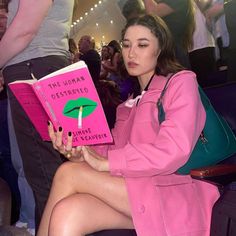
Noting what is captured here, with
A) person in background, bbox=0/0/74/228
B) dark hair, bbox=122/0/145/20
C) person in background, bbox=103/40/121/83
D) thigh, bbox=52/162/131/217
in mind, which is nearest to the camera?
thigh, bbox=52/162/131/217

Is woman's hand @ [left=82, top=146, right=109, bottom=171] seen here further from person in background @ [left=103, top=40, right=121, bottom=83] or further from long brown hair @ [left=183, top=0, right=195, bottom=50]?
person in background @ [left=103, top=40, right=121, bottom=83]

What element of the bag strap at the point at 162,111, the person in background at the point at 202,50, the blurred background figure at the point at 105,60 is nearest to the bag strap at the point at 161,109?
the bag strap at the point at 162,111

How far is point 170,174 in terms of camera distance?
1.49 meters

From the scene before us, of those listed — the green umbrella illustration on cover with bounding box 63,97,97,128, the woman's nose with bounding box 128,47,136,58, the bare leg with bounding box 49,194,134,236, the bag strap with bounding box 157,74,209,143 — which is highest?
the woman's nose with bounding box 128,47,136,58

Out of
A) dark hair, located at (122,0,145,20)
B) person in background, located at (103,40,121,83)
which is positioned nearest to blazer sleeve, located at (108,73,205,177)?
dark hair, located at (122,0,145,20)

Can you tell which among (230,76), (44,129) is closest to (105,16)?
(230,76)

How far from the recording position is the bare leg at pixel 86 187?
149cm

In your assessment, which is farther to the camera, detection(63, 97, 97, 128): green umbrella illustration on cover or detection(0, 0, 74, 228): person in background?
detection(0, 0, 74, 228): person in background

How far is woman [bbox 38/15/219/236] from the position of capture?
1388 millimetres

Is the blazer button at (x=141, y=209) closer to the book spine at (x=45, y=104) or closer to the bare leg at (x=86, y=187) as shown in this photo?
the bare leg at (x=86, y=187)

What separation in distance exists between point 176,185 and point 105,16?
261 inches

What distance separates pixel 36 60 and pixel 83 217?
72cm

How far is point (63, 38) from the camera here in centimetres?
185

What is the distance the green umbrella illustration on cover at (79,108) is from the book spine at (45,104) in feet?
0.18
